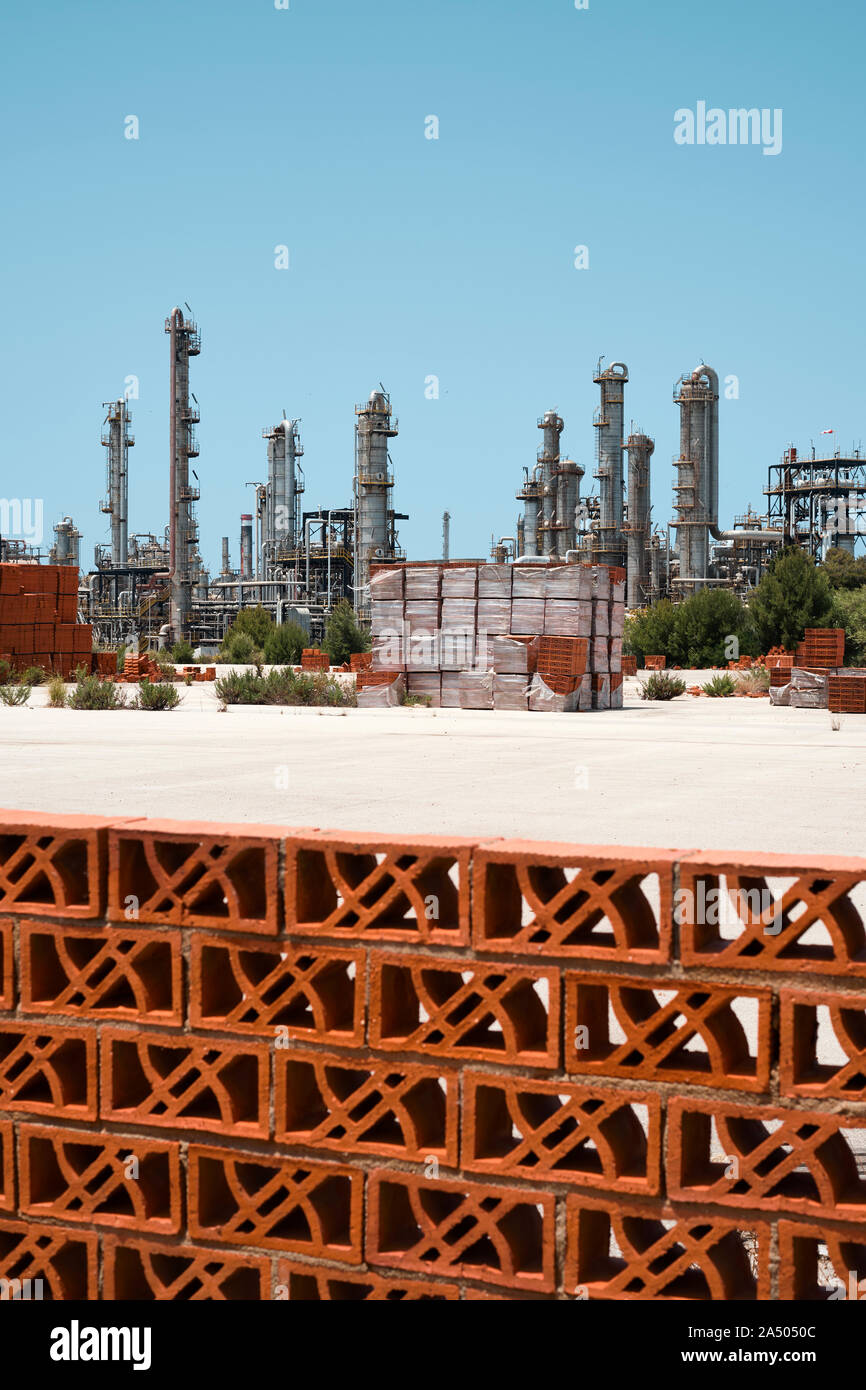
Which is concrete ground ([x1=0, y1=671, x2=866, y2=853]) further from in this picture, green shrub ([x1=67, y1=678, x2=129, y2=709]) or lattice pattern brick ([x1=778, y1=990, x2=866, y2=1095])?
lattice pattern brick ([x1=778, y1=990, x2=866, y2=1095])

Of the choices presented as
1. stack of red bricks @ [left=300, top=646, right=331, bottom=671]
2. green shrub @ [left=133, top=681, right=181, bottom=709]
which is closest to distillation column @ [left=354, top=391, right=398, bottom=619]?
stack of red bricks @ [left=300, top=646, right=331, bottom=671]

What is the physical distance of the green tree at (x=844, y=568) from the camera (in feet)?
245

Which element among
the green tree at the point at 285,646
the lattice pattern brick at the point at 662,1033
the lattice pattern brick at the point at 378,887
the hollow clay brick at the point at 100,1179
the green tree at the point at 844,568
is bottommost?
the hollow clay brick at the point at 100,1179

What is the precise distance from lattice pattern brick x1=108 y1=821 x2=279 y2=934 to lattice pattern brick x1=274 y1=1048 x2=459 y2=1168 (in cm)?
41

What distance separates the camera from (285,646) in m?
56.8

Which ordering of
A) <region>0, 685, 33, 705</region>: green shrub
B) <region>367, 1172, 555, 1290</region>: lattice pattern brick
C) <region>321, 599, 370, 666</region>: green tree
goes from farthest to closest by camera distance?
<region>321, 599, 370, 666</region>: green tree → <region>0, 685, 33, 705</region>: green shrub → <region>367, 1172, 555, 1290</region>: lattice pattern brick

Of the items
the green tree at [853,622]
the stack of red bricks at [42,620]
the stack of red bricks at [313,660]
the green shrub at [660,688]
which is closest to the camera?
the green shrub at [660,688]

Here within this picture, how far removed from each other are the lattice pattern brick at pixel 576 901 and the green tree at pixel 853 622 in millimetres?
45371

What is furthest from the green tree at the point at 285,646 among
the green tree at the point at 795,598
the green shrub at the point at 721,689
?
the green shrub at the point at 721,689

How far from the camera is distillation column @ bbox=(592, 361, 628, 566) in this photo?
6644cm

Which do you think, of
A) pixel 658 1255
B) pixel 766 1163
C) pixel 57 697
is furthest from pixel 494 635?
pixel 658 1255

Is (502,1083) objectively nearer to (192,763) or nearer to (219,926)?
(219,926)

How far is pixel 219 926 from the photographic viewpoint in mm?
3441

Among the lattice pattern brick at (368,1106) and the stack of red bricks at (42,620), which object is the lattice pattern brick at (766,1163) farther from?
the stack of red bricks at (42,620)
